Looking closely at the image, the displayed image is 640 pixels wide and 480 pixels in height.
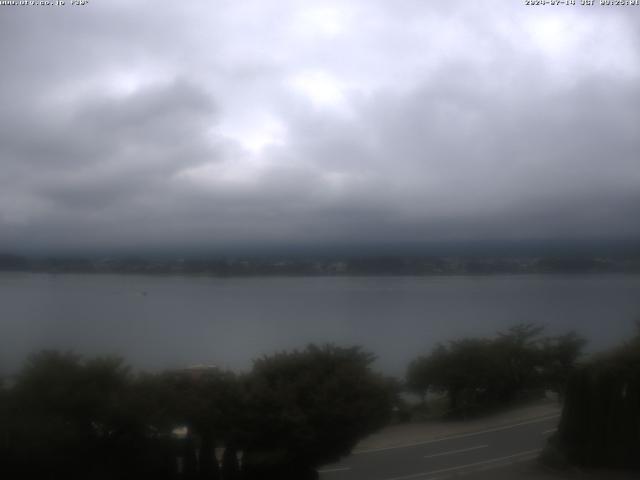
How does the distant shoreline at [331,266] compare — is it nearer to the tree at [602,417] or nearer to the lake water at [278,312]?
the lake water at [278,312]

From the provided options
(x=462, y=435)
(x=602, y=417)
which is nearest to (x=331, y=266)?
(x=462, y=435)

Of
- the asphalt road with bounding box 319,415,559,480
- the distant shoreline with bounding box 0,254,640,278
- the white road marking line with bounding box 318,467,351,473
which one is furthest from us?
the distant shoreline with bounding box 0,254,640,278

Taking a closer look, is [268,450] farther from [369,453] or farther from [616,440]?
[616,440]

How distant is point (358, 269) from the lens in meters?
20.6

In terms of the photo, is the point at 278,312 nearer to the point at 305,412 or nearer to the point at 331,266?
the point at 331,266

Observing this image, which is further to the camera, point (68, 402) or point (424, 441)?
point (424, 441)

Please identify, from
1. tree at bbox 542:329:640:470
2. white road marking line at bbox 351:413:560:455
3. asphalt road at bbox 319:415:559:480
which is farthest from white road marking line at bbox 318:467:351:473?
tree at bbox 542:329:640:470

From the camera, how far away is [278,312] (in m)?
19.9

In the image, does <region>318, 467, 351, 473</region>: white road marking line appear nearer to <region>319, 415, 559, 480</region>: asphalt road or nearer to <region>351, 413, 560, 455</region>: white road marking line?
<region>319, 415, 559, 480</region>: asphalt road

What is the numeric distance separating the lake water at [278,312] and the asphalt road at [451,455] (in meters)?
1.83

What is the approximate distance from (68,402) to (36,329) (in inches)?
136

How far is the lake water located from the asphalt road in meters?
1.83

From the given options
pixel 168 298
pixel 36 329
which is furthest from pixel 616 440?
pixel 168 298

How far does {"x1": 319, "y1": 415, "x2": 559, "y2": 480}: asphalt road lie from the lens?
11805mm
